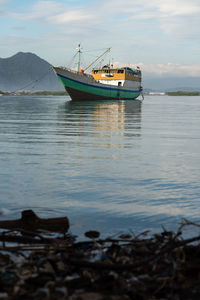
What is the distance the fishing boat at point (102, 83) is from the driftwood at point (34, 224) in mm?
67686

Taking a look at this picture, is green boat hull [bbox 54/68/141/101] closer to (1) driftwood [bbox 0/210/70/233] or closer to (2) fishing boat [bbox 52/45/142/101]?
(2) fishing boat [bbox 52/45/142/101]

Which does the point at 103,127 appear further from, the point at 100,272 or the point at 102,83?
the point at 102,83

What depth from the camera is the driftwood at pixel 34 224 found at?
4.81 metres

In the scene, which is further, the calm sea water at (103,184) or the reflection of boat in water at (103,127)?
the reflection of boat in water at (103,127)

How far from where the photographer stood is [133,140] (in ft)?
55.1

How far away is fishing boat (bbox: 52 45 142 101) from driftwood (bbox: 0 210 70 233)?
222ft

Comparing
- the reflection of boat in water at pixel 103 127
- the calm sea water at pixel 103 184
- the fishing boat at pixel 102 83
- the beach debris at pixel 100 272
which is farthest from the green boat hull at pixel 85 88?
the beach debris at pixel 100 272

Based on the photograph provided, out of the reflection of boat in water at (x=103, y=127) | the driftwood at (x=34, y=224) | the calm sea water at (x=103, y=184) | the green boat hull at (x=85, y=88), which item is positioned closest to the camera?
the driftwood at (x=34, y=224)

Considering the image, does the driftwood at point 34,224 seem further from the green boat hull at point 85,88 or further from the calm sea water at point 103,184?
the green boat hull at point 85,88

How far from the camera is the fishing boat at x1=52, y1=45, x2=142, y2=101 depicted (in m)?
71.7

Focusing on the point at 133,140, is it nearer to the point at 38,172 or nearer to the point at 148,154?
the point at 148,154

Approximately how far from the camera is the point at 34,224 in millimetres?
4816

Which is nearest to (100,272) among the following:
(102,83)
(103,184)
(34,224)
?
(34,224)

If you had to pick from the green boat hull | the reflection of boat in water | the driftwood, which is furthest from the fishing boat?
the driftwood
